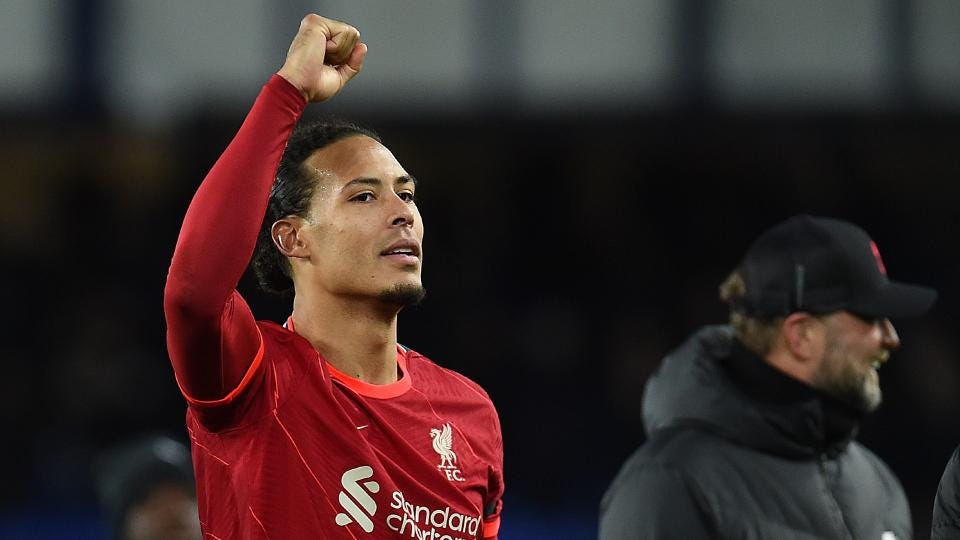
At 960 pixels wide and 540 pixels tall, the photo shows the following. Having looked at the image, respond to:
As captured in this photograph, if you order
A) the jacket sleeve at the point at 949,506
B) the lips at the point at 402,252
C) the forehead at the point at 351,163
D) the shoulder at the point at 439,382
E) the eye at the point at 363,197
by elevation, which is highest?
the forehead at the point at 351,163

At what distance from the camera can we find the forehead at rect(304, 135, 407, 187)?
2.85 m

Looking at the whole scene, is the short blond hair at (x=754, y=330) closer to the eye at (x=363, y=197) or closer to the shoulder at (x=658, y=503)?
the shoulder at (x=658, y=503)

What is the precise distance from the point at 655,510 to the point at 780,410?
0.43m

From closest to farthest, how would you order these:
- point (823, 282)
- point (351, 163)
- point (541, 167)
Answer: point (351, 163)
point (823, 282)
point (541, 167)

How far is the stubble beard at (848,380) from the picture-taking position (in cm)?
344

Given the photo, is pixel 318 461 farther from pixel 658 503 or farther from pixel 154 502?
pixel 154 502

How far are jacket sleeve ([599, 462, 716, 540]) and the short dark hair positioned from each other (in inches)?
35.2

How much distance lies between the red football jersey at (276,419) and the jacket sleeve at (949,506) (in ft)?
3.13

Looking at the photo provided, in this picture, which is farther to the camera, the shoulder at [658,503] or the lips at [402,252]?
the shoulder at [658,503]

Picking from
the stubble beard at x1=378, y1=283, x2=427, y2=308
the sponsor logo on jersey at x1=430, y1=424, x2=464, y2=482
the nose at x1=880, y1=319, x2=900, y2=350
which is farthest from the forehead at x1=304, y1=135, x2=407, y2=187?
the nose at x1=880, y1=319, x2=900, y2=350

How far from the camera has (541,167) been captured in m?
10.1

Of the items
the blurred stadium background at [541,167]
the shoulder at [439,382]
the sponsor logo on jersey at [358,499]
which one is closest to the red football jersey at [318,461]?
the sponsor logo on jersey at [358,499]

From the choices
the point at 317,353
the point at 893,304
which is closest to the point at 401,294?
the point at 317,353

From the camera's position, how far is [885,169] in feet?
34.1
